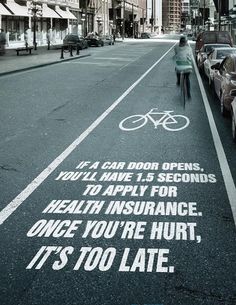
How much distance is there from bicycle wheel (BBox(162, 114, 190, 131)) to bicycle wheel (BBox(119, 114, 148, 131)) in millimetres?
506

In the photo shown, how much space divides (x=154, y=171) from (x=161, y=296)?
3.94 meters

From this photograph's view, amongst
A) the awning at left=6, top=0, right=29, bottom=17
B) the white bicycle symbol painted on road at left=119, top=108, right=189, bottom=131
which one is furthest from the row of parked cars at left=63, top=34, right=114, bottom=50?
the white bicycle symbol painted on road at left=119, top=108, right=189, bottom=131

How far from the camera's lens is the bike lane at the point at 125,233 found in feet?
13.9

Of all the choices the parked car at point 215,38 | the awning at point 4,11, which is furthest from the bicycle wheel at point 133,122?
the awning at point 4,11

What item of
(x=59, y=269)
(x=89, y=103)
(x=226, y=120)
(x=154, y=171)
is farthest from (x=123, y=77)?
(x=59, y=269)

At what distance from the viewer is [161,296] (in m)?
4.10

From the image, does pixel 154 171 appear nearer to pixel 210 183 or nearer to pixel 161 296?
pixel 210 183

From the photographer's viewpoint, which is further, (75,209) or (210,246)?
(75,209)

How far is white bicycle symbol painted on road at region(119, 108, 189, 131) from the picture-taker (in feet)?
38.6

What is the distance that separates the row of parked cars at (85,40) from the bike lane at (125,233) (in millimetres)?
40558

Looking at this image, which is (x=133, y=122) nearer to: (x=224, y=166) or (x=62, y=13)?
(x=224, y=166)

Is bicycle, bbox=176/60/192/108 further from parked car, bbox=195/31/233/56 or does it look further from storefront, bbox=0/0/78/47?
storefront, bbox=0/0/78/47

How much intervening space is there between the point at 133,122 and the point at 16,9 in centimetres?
4670

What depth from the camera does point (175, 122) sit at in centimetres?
1235
